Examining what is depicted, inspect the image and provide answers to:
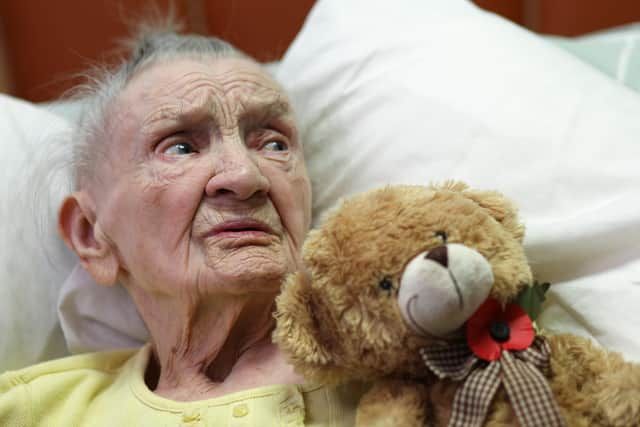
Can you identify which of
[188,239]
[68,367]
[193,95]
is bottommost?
[68,367]

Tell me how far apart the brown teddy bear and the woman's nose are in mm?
218

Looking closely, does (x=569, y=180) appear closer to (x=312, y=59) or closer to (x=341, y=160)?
(x=341, y=160)

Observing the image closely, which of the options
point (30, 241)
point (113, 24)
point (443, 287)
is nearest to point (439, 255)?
point (443, 287)

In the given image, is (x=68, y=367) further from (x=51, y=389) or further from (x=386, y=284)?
(x=386, y=284)

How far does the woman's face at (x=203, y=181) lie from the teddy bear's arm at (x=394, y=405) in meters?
0.24

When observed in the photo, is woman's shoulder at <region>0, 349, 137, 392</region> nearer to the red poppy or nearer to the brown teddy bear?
the brown teddy bear

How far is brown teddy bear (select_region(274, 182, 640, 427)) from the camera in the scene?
2.18 feet

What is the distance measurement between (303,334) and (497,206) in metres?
0.26

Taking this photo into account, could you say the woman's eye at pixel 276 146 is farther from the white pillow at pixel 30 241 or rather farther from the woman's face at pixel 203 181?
the white pillow at pixel 30 241

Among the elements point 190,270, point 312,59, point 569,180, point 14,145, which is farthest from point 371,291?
point 14,145

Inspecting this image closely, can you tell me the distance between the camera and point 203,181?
38.3 inches

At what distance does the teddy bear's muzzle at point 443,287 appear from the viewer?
2.11 feet

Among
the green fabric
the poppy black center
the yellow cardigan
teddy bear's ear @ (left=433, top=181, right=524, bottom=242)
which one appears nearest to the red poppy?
the poppy black center

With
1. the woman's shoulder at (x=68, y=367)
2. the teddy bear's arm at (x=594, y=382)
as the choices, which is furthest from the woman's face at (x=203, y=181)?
the teddy bear's arm at (x=594, y=382)
